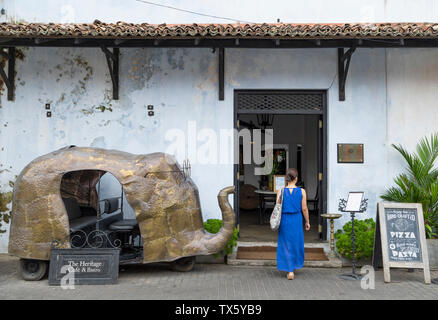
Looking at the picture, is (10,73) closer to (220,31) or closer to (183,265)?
(220,31)

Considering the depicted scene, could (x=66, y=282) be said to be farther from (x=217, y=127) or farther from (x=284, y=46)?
(x=284, y=46)

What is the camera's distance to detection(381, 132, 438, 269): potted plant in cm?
785

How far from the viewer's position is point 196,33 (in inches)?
292

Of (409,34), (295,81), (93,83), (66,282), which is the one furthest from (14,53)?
(409,34)

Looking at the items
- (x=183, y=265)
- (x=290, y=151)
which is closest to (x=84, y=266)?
(x=183, y=265)

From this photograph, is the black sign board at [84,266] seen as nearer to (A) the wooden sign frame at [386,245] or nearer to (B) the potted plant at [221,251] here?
(B) the potted plant at [221,251]

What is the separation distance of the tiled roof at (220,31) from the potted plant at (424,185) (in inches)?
85.8

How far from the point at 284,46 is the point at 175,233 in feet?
13.1

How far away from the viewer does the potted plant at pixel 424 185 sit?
309 inches

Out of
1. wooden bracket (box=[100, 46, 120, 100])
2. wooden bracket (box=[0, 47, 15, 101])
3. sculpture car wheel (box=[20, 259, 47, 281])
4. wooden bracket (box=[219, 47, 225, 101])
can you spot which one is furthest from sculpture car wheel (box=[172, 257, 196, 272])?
wooden bracket (box=[0, 47, 15, 101])

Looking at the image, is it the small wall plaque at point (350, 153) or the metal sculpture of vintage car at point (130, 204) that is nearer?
the metal sculpture of vintage car at point (130, 204)

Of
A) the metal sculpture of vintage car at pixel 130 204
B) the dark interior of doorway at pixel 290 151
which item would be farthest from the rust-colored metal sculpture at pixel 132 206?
the dark interior of doorway at pixel 290 151

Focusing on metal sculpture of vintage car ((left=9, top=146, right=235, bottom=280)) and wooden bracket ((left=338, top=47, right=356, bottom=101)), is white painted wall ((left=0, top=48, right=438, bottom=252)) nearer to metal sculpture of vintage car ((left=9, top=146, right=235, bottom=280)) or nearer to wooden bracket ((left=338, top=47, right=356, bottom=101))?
wooden bracket ((left=338, top=47, right=356, bottom=101))

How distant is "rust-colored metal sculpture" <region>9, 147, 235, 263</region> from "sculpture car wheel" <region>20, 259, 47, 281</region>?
0.76 feet
